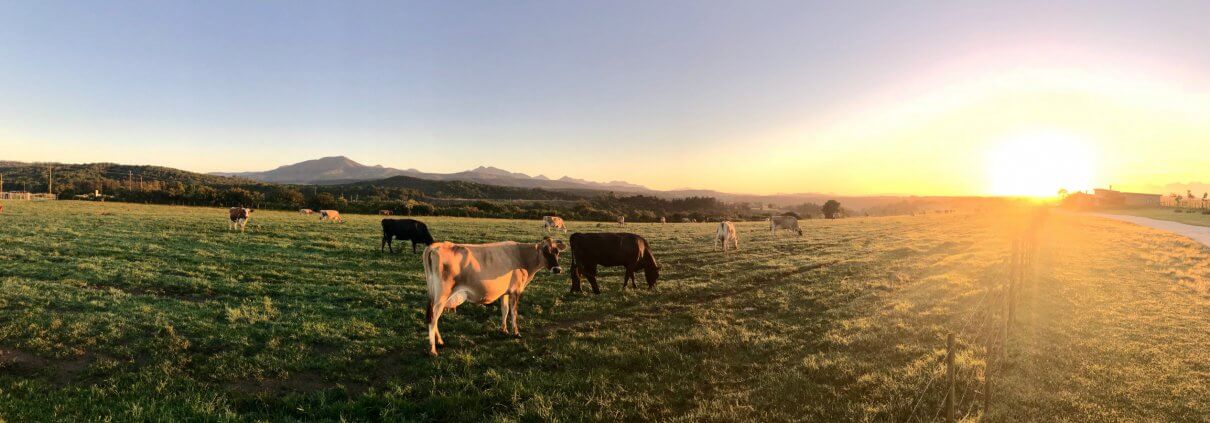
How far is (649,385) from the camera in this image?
280 inches

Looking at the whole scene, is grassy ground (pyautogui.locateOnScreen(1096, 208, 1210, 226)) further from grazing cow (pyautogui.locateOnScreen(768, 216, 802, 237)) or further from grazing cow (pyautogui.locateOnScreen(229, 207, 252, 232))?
grazing cow (pyautogui.locateOnScreen(229, 207, 252, 232))

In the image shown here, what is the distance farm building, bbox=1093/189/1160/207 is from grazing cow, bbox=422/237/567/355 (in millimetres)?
156975

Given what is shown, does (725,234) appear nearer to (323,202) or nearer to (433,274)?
(433,274)

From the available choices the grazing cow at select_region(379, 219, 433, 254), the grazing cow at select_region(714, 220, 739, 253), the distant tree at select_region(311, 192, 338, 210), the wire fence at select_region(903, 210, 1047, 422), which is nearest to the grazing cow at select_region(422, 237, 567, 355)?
the wire fence at select_region(903, 210, 1047, 422)

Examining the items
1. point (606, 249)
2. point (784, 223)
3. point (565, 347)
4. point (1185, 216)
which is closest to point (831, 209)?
point (1185, 216)

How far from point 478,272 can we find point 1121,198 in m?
169

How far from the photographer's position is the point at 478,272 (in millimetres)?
9008

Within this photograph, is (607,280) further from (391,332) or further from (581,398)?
(581,398)

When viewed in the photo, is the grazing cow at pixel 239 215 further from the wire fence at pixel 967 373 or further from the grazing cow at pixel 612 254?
the wire fence at pixel 967 373

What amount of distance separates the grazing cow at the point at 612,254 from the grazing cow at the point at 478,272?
13.3ft

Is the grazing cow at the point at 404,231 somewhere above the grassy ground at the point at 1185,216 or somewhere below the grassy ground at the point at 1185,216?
below

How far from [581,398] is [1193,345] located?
1350cm

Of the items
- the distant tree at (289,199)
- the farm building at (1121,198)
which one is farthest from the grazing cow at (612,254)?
the farm building at (1121,198)

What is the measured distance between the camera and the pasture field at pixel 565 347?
633 cm
